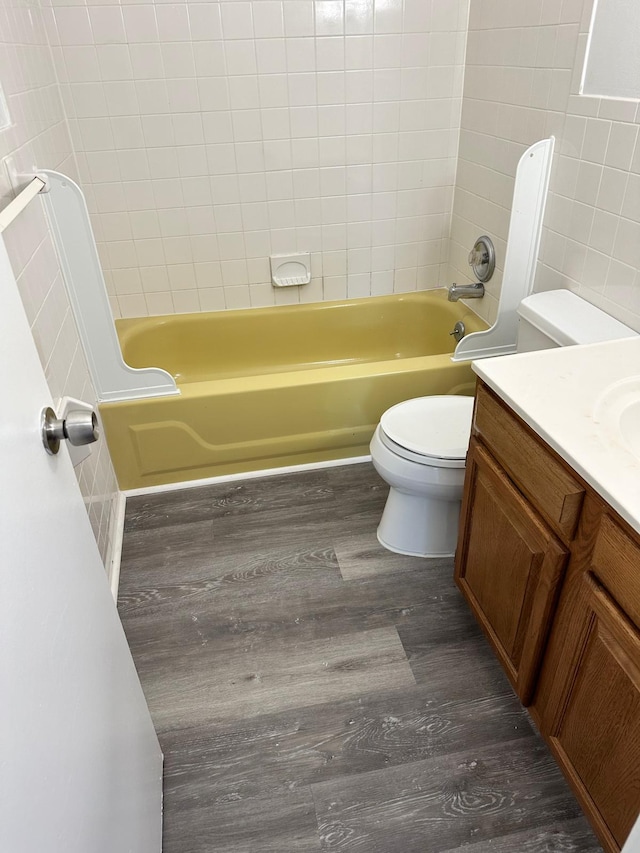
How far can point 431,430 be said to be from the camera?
1.78m

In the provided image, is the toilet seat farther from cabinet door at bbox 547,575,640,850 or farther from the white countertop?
cabinet door at bbox 547,575,640,850

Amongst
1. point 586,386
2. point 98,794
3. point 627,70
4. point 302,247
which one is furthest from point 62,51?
point 98,794

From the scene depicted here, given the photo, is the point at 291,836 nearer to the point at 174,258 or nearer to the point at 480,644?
the point at 480,644

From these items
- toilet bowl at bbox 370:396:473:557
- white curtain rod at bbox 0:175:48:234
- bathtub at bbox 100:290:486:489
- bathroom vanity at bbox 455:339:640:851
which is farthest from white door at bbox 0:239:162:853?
bathtub at bbox 100:290:486:489

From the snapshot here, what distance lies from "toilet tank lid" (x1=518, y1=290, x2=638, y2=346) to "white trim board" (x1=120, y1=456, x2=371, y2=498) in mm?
907

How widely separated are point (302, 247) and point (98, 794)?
2218 millimetres

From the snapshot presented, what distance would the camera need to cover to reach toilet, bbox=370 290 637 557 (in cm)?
163

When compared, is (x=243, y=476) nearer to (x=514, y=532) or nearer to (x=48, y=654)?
(x=514, y=532)

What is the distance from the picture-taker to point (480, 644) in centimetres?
162

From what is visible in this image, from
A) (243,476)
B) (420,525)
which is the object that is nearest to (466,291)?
(420,525)

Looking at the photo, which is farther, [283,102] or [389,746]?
[283,102]

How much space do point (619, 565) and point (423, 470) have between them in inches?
30.0

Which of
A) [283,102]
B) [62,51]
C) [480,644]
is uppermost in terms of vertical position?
[62,51]

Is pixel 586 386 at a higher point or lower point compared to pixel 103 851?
higher
